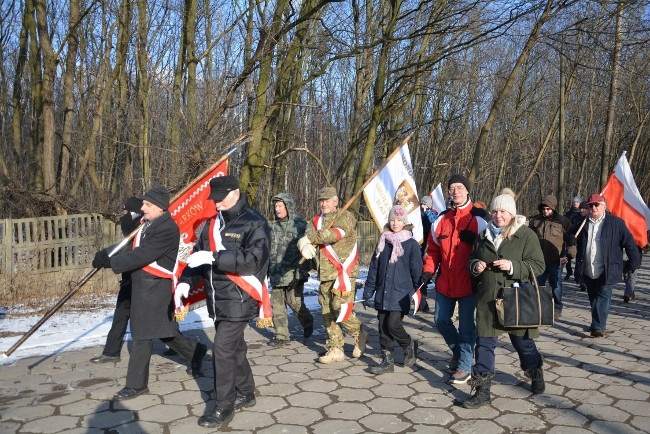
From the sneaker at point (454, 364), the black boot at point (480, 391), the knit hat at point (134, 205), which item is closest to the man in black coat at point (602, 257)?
the sneaker at point (454, 364)

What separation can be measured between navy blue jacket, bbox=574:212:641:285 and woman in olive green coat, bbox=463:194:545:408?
3047 millimetres

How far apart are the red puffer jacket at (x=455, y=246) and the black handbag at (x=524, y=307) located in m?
0.67

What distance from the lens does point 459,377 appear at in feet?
18.9

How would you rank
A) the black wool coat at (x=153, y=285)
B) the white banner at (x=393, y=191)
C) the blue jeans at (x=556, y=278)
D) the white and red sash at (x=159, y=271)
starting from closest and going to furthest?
the black wool coat at (x=153, y=285), the white and red sash at (x=159, y=271), the white banner at (x=393, y=191), the blue jeans at (x=556, y=278)

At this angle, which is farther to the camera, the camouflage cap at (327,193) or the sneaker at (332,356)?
the camouflage cap at (327,193)

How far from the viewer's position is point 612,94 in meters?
17.2

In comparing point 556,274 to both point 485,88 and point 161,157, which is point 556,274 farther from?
point 485,88

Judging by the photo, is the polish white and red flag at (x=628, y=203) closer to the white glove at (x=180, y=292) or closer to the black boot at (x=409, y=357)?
the black boot at (x=409, y=357)

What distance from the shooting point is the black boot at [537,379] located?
212 inches

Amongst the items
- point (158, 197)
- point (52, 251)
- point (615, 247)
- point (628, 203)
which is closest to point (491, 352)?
point (158, 197)

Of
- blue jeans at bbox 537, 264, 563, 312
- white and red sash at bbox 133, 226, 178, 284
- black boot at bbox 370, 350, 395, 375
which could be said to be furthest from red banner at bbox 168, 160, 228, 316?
blue jeans at bbox 537, 264, 563, 312

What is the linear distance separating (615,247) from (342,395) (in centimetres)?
440

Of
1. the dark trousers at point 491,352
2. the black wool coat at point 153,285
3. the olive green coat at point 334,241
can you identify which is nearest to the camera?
the dark trousers at point 491,352

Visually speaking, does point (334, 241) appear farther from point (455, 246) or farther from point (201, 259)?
point (201, 259)
